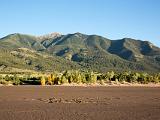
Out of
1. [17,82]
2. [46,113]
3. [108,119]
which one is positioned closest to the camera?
[108,119]

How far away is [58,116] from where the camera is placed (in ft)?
109

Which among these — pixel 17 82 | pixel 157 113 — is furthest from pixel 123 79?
pixel 157 113

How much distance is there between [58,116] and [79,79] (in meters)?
86.8

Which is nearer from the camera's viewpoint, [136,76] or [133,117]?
[133,117]

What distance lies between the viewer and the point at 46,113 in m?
35.3

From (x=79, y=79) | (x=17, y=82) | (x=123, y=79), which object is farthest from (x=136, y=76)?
(x=17, y=82)

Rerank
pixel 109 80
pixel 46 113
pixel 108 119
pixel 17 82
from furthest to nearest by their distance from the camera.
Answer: pixel 109 80 → pixel 17 82 → pixel 46 113 → pixel 108 119

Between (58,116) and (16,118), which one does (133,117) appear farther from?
→ (16,118)

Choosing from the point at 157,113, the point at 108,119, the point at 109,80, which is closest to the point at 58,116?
the point at 108,119

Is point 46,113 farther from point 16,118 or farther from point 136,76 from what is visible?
point 136,76

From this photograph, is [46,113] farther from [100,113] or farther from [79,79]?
[79,79]

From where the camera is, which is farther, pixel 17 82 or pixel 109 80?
pixel 109 80

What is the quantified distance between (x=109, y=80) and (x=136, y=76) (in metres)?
10.4

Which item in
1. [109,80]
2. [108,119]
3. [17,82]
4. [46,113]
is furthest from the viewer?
[109,80]
